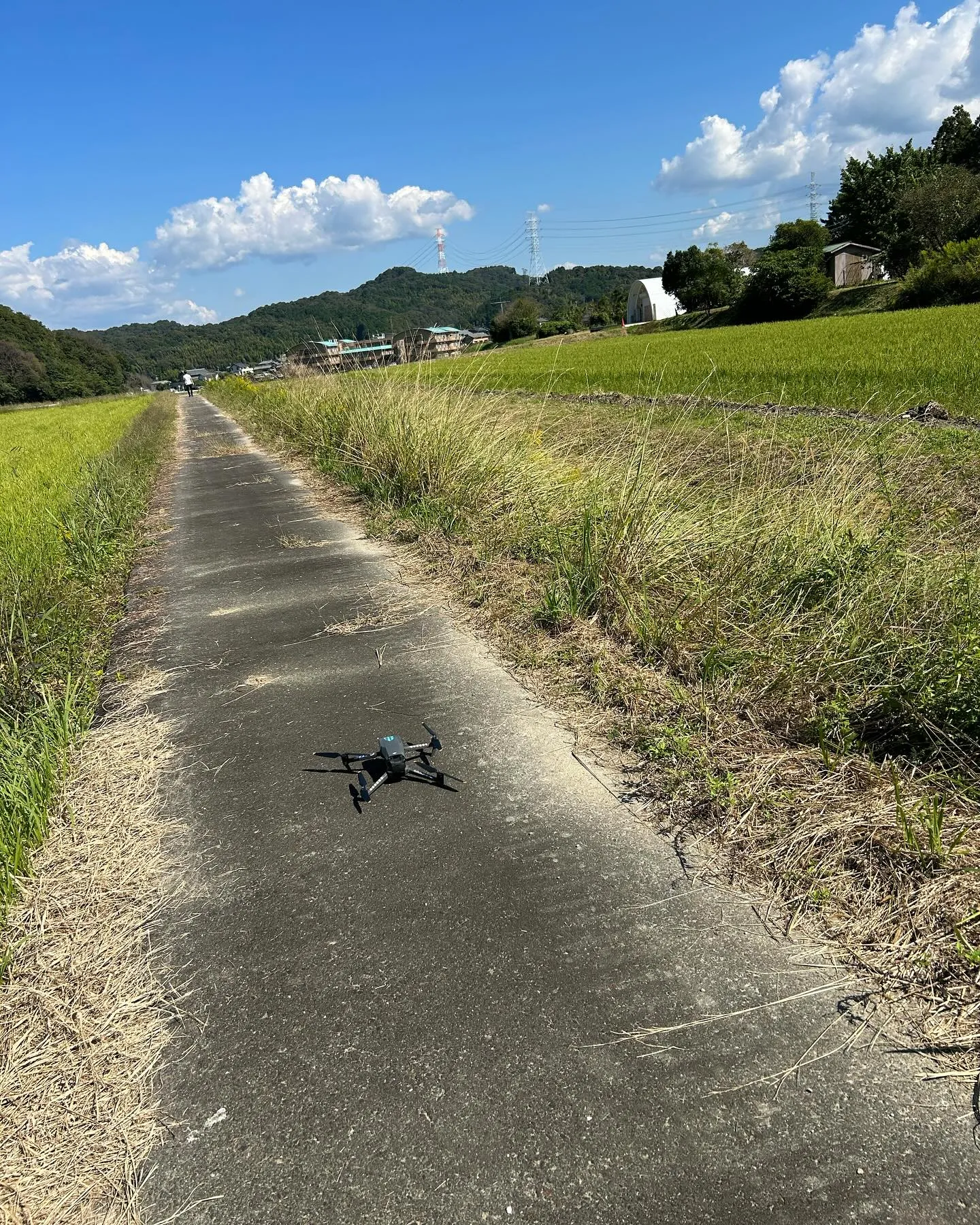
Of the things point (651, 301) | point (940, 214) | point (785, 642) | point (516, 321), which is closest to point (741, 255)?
point (651, 301)

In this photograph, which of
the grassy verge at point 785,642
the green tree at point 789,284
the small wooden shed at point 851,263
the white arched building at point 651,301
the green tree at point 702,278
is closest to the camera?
the grassy verge at point 785,642

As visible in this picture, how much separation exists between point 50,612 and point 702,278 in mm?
65814

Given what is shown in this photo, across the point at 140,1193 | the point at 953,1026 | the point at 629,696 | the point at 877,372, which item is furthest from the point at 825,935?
the point at 877,372

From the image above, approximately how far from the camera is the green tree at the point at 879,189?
52.5m

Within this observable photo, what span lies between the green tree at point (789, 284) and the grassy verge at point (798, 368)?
18761 mm

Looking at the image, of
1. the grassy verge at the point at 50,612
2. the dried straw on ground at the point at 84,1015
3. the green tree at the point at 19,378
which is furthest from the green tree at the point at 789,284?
the green tree at the point at 19,378

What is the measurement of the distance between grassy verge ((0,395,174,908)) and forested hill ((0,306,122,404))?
70.9m

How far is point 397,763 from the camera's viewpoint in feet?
9.09

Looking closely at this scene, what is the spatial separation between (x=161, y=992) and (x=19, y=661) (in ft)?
8.66

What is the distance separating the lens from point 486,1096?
1582 mm

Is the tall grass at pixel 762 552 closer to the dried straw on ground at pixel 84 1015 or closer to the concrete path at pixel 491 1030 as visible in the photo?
the concrete path at pixel 491 1030

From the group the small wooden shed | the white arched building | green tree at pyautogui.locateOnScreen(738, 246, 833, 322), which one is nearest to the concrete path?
green tree at pyautogui.locateOnScreen(738, 246, 833, 322)

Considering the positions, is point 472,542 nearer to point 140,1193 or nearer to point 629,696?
point 629,696

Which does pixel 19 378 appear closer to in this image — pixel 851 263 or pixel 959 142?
pixel 851 263
